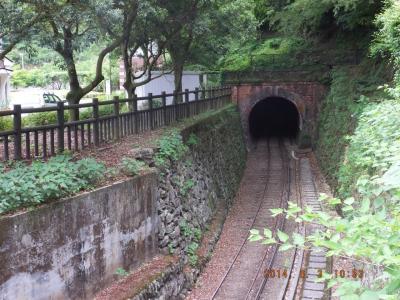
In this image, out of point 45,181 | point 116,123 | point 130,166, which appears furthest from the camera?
point 116,123

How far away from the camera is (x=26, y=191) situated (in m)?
7.40

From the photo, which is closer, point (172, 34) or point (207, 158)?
point (207, 158)

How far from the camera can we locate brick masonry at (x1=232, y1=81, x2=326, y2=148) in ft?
96.1

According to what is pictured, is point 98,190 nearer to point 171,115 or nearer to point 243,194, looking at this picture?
point 171,115

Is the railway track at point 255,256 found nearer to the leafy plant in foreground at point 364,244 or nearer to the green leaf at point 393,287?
the leafy plant in foreground at point 364,244

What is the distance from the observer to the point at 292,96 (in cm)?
2967

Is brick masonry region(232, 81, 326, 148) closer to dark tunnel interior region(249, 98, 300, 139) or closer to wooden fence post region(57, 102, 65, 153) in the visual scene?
dark tunnel interior region(249, 98, 300, 139)

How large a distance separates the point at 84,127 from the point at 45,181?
570cm

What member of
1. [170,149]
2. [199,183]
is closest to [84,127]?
[170,149]

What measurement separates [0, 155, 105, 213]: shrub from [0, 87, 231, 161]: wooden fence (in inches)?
23.3

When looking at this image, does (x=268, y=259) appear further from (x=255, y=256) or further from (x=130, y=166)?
(x=130, y=166)

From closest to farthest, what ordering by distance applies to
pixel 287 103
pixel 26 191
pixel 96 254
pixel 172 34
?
pixel 26 191 < pixel 96 254 < pixel 172 34 < pixel 287 103

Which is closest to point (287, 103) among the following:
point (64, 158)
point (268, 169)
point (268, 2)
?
point (268, 2)

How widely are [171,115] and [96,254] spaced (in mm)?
8656
